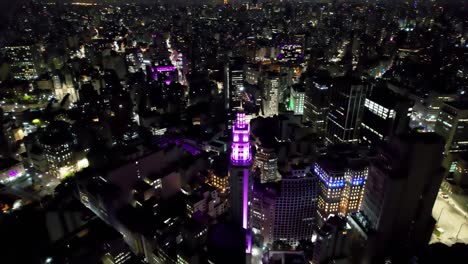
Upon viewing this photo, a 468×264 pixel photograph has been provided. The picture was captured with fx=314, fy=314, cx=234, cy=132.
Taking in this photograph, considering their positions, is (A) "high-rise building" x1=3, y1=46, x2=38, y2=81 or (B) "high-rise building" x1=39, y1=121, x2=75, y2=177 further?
(A) "high-rise building" x1=3, y1=46, x2=38, y2=81

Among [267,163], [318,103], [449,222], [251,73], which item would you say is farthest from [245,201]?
[251,73]

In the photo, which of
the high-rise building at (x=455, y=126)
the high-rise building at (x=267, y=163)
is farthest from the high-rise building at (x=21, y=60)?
the high-rise building at (x=455, y=126)

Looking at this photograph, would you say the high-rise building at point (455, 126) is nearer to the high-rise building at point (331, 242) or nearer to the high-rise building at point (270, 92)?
the high-rise building at point (331, 242)

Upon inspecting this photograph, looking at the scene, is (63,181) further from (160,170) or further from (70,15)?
(70,15)

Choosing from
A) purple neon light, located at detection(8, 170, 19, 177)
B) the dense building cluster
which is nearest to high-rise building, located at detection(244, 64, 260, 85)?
the dense building cluster

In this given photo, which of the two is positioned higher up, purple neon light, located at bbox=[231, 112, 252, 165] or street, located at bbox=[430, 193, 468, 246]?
purple neon light, located at bbox=[231, 112, 252, 165]

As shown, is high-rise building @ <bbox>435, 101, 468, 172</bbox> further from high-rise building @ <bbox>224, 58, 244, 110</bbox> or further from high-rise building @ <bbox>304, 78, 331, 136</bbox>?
high-rise building @ <bbox>224, 58, 244, 110</bbox>

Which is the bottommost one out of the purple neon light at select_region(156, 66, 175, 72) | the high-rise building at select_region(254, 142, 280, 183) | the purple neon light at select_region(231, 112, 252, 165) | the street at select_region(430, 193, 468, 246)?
the street at select_region(430, 193, 468, 246)
